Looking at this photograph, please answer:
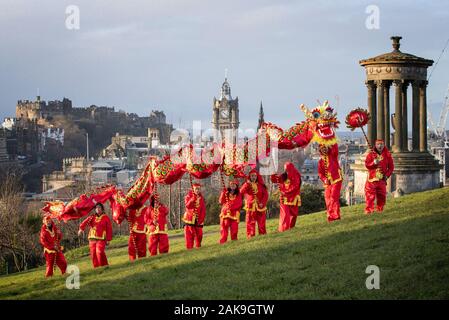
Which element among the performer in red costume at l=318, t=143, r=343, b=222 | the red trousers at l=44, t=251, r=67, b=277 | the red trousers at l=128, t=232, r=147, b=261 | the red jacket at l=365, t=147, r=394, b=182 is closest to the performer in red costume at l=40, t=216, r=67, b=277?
the red trousers at l=44, t=251, r=67, b=277

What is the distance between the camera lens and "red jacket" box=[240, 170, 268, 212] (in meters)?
22.0

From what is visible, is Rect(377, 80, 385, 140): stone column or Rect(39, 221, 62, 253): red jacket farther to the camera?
Rect(377, 80, 385, 140): stone column

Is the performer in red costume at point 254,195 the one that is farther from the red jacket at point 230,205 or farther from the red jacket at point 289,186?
the red jacket at point 289,186

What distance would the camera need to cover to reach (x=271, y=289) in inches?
610

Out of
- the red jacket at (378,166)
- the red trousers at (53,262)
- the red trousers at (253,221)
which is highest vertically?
the red jacket at (378,166)

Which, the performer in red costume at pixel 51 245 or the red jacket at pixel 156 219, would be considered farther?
the performer in red costume at pixel 51 245

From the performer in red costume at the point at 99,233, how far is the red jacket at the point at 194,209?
79.2 inches

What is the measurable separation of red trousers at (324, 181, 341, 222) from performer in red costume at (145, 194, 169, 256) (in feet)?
13.1

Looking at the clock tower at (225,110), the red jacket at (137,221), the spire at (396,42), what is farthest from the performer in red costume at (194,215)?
the clock tower at (225,110)

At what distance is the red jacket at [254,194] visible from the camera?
21969mm

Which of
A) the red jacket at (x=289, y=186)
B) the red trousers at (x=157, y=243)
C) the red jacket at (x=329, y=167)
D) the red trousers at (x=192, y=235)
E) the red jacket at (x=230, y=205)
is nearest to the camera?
the red jacket at (x=329, y=167)

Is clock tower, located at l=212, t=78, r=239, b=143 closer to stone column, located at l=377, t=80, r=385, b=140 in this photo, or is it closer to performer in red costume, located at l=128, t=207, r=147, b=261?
stone column, located at l=377, t=80, r=385, b=140
